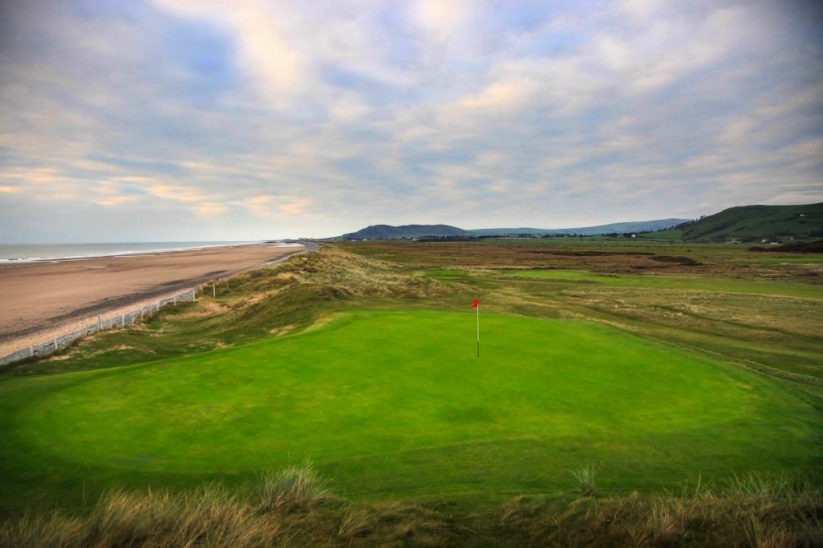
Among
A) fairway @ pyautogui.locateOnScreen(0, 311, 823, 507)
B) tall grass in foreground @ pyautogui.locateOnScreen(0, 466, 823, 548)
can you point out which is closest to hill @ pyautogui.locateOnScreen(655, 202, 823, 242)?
fairway @ pyautogui.locateOnScreen(0, 311, 823, 507)

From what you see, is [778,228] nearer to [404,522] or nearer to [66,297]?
[66,297]

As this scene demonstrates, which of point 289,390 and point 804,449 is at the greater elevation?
point 289,390

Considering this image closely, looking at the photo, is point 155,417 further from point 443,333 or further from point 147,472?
point 443,333

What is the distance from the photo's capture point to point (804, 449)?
22.1 ft

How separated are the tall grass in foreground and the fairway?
25.4 inches

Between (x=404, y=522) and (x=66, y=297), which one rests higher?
(x=66, y=297)

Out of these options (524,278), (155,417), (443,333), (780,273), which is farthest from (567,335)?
(780,273)

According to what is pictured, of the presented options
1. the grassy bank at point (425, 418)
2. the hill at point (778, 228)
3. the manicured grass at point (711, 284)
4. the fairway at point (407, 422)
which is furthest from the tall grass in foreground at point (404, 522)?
the hill at point (778, 228)

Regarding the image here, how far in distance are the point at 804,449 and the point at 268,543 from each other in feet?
25.4

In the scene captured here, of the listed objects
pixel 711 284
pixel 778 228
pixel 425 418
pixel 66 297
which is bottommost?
pixel 711 284

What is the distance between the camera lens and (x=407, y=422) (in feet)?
23.7

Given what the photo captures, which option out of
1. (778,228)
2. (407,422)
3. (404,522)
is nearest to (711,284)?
(407,422)

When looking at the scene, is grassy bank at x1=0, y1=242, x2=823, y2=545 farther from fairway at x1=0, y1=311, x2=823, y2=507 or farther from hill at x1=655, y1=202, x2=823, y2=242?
hill at x1=655, y1=202, x2=823, y2=242

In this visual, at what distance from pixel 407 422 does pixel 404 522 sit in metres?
2.62
